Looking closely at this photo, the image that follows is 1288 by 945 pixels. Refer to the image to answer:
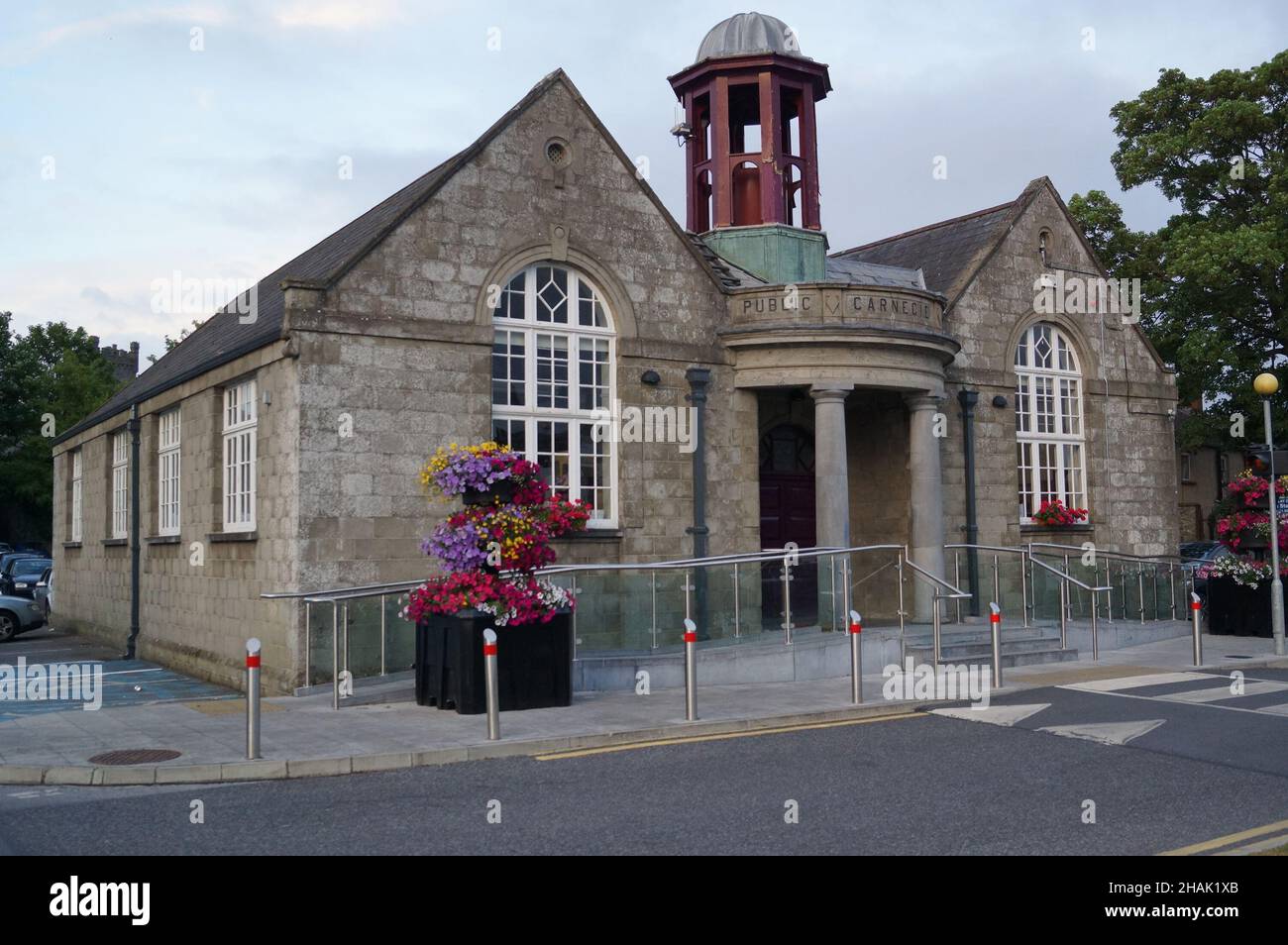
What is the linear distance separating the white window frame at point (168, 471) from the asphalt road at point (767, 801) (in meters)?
10.6

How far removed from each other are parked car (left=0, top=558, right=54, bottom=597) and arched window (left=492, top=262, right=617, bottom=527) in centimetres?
2008

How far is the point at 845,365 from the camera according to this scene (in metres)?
18.0

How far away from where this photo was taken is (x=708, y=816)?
785 cm

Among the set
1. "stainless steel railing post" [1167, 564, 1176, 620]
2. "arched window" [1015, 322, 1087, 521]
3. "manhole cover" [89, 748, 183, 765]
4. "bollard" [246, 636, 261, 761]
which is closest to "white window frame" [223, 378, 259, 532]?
"manhole cover" [89, 748, 183, 765]

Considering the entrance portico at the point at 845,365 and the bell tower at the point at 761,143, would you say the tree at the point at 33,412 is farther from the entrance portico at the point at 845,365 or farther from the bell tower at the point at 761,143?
the entrance portico at the point at 845,365

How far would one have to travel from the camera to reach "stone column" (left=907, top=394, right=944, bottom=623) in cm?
1891

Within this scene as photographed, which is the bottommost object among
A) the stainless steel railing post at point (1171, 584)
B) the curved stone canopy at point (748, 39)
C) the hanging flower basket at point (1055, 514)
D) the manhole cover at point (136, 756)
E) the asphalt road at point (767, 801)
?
the asphalt road at point (767, 801)

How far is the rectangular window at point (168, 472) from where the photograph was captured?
19.4 metres

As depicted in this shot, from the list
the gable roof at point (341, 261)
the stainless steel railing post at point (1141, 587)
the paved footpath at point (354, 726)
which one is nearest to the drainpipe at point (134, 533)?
the gable roof at point (341, 261)

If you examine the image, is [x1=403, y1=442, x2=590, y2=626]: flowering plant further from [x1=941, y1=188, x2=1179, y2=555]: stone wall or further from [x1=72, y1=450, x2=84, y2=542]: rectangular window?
[x1=72, y1=450, x2=84, y2=542]: rectangular window

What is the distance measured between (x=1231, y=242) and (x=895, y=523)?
12.7m

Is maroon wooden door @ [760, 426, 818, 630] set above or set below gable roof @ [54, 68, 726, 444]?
below

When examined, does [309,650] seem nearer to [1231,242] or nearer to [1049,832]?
[1049,832]
